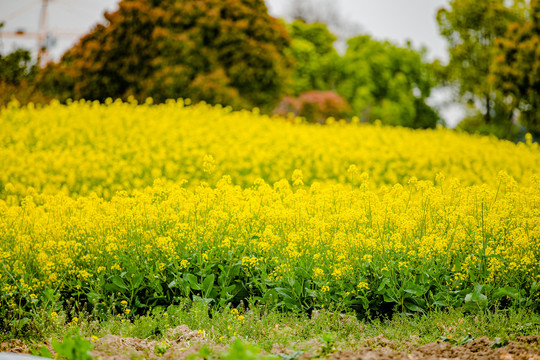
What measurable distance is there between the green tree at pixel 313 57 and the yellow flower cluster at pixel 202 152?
13.5m

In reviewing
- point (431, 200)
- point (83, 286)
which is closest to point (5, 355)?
point (83, 286)

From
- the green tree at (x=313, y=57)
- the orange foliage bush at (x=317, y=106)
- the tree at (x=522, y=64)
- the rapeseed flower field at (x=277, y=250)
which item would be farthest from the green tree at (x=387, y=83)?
the rapeseed flower field at (x=277, y=250)

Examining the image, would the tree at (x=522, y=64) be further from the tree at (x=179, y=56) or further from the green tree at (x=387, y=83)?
the green tree at (x=387, y=83)

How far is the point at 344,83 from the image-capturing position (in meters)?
26.8

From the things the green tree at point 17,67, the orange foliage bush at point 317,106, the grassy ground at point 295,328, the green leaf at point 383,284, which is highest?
the green tree at point 17,67

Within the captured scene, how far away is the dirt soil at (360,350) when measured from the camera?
141 inches

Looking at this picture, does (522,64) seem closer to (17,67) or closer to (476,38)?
(476,38)

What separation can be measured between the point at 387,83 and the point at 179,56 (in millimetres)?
14687

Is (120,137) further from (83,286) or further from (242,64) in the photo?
(83,286)

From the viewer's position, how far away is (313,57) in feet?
87.0

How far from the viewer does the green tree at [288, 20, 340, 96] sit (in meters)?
26.1

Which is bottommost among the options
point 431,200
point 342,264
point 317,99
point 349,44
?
point 342,264

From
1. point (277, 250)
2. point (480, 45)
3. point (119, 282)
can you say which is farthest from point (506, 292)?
point (480, 45)

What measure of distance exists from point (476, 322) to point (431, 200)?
150 centimetres
